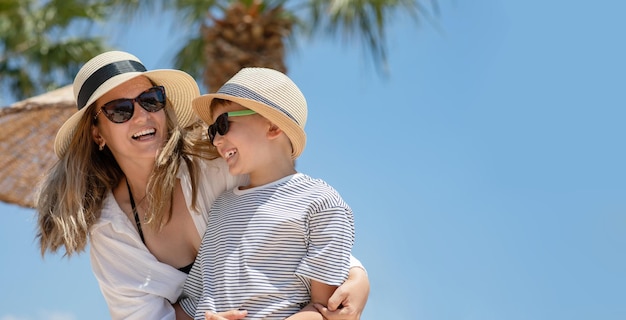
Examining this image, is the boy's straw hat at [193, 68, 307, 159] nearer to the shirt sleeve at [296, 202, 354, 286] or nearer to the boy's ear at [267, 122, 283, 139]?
the boy's ear at [267, 122, 283, 139]

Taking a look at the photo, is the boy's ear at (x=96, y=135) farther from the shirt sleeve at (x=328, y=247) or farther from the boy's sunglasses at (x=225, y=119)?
the shirt sleeve at (x=328, y=247)

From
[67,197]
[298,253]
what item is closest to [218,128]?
[298,253]

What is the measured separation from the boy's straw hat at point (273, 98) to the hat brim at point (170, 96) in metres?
0.37

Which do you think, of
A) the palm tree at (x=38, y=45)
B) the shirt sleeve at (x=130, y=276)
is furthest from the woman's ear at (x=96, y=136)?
the palm tree at (x=38, y=45)

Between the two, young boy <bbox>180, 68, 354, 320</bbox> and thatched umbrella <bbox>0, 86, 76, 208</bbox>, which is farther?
thatched umbrella <bbox>0, 86, 76, 208</bbox>

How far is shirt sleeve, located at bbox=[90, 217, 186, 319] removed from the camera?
3031 mm

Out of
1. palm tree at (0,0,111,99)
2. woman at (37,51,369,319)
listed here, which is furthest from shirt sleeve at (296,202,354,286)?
palm tree at (0,0,111,99)

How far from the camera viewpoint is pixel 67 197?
3129 mm

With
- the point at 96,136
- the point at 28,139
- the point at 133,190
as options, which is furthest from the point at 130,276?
the point at 28,139

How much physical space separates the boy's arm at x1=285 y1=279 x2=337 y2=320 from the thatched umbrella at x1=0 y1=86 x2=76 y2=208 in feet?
9.74

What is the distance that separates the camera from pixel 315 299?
102 inches

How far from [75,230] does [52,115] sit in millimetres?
2273

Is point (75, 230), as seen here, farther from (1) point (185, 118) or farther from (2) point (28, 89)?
(2) point (28, 89)

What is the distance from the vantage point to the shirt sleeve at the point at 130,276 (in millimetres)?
3031
